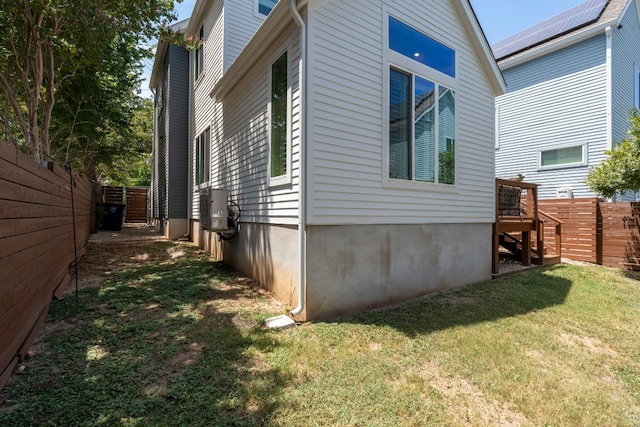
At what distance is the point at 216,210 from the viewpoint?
19.4 feet

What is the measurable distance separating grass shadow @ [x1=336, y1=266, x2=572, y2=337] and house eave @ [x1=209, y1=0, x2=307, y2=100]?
399 centimetres

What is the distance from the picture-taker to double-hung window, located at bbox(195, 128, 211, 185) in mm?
8648

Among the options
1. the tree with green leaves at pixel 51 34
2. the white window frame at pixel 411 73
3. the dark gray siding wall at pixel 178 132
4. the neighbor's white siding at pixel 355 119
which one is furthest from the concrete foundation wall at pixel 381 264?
the dark gray siding wall at pixel 178 132

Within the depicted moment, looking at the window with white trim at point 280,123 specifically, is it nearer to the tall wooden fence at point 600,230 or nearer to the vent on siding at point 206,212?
the vent on siding at point 206,212

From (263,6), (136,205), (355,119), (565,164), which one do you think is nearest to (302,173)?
(355,119)

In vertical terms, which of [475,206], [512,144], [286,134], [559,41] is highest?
[559,41]

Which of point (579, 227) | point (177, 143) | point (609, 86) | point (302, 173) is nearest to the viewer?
point (302, 173)

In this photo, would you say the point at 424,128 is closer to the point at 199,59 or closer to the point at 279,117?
the point at 279,117

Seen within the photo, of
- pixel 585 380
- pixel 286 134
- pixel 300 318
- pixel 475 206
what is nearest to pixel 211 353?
pixel 300 318

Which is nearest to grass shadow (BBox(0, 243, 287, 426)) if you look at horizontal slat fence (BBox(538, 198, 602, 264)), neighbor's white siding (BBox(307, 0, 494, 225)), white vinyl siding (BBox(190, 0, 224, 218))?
neighbor's white siding (BBox(307, 0, 494, 225))

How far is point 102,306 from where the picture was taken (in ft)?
13.5

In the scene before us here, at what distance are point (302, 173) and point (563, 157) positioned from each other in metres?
10.9

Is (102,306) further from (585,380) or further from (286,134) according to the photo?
(585,380)

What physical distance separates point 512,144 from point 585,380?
11301 mm
